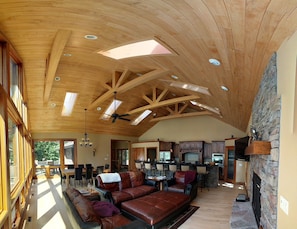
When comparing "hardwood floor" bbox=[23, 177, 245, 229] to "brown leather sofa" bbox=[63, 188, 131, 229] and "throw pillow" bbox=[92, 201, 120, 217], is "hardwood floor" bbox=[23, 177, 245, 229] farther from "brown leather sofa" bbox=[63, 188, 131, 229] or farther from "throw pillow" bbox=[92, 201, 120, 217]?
"brown leather sofa" bbox=[63, 188, 131, 229]

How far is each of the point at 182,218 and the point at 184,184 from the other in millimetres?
1867

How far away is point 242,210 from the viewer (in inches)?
178

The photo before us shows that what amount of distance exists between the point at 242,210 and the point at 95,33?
5007mm

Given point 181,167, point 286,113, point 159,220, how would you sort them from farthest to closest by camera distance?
point 181,167 < point 159,220 < point 286,113

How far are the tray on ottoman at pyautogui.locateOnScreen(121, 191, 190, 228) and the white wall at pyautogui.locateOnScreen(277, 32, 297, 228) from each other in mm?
2794

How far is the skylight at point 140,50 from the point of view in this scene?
12.2 ft

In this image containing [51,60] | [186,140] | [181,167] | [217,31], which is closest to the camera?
[217,31]

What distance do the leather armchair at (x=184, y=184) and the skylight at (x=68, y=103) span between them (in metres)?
5.53

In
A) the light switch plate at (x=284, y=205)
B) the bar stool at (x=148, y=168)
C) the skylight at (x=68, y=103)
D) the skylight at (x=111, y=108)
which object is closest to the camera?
the light switch plate at (x=284, y=205)

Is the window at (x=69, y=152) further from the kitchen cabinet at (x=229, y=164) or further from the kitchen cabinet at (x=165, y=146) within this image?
the kitchen cabinet at (x=229, y=164)

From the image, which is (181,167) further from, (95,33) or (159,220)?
(95,33)

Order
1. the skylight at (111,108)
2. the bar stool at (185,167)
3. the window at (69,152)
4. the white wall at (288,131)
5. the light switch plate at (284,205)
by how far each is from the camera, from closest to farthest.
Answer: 1. the white wall at (288,131)
2. the light switch plate at (284,205)
3. the bar stool at (185,167)
4. the skylight at (111,108)
5. the window at (69,152)

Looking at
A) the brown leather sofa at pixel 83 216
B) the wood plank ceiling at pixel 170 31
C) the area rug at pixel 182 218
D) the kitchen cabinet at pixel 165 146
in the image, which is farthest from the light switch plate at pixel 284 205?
the kitchen cabinet at pixel 165 146

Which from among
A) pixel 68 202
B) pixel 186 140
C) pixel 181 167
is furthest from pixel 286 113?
pixel 186 140
